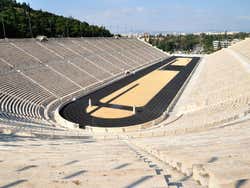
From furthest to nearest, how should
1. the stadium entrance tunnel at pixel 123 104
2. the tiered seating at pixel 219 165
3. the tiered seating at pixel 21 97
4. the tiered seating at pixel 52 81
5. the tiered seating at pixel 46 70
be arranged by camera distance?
the tiered seating at pixel 52 81 → the tiered seating at pixel 46 70 → the stadium entrance tunnel at pixel 123 104 → the tiered seating at pixel 21 97 → the tiered seating at pixel 219 165

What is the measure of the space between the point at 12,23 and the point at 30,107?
101 ft

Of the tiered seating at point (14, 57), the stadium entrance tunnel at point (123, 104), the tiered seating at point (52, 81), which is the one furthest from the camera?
the tiered seating at point (14, 57)

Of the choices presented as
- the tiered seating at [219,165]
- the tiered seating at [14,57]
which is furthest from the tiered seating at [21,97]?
the tiered seating at [219,165]

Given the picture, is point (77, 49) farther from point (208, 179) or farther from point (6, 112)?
point (208, 179)

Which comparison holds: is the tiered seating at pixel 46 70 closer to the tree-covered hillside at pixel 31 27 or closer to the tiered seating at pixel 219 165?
the tree-covered hillside at pixel 31 27

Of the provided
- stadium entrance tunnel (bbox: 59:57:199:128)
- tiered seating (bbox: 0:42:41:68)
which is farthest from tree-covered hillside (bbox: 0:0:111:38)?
stadium entrance tunnel (bbox: 59:57:199:128)

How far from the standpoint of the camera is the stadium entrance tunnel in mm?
18656

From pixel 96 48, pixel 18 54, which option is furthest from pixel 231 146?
pixel 96 48

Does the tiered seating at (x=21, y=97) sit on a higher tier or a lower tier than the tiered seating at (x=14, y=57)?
lower

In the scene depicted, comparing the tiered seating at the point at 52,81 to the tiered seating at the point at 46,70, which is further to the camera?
the tiered seating at the point at 52,81

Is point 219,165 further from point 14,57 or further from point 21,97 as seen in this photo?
point 14,57

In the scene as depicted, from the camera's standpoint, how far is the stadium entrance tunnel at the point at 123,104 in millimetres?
18656


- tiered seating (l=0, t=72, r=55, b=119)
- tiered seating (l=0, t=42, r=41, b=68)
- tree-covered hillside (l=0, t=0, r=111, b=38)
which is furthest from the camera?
tree-covered hillside (l=0, t=0, r=111, b=38)

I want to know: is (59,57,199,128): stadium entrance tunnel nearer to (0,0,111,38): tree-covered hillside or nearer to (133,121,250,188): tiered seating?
(133,121,250,188): tiered seating
